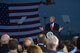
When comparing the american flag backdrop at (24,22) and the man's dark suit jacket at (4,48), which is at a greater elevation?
the man's dark suit jacket at (4,48)

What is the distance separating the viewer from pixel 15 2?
12.0 metres

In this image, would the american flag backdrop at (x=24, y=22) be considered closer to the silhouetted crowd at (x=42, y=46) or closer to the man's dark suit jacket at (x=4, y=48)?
the silhouetted crowd at (x=42, y=46)

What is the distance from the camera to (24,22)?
11.8 metres

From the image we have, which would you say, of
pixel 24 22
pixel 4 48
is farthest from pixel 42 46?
pixel 24 22

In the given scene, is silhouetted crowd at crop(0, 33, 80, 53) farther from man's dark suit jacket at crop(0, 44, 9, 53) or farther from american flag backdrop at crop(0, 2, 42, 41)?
american flag backdrop at crop(0, 2, 42, 41)

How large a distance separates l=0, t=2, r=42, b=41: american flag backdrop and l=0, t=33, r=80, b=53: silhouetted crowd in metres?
5.37

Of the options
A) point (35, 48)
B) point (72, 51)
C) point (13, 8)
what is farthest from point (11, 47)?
point (13, 8)

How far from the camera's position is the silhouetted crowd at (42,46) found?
4.78 meters

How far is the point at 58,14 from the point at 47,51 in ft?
25.5

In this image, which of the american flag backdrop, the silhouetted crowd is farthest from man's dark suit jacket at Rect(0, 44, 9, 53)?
the american flag backdrop

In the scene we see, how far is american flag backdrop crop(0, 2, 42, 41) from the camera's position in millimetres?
11641

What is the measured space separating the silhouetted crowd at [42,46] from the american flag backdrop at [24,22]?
17.6ft

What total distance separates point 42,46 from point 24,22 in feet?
19.8

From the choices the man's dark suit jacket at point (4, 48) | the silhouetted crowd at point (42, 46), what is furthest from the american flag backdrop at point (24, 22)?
the man's dark suit jacket at point (4, 48)
